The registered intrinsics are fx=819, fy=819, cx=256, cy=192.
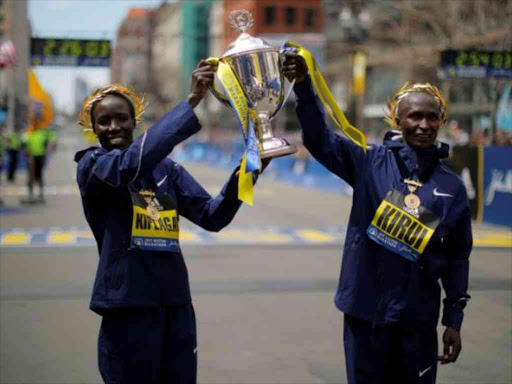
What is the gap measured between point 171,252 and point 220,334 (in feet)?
12.0

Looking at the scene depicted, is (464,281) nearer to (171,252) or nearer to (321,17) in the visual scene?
(171,252)

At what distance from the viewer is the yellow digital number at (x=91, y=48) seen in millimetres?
24812

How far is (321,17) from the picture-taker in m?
78.0

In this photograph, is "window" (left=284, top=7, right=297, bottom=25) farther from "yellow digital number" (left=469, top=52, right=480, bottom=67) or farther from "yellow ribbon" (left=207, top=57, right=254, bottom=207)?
"yellow ribbon" (left=207, top=57, right=254, bottom=207)

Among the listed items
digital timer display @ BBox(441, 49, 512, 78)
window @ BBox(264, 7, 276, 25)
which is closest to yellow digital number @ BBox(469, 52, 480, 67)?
digital timer display @ BBox(441, 49, 512, 78)

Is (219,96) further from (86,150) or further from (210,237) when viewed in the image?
(210,237)

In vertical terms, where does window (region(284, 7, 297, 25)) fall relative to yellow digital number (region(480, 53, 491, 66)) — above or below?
above

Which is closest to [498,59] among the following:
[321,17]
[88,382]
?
[88,382]

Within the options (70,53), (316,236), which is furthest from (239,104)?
(70,53)

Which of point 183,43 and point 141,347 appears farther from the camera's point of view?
point 183,43

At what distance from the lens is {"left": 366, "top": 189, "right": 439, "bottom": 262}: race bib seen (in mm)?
3371

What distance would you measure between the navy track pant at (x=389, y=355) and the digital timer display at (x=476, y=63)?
17.0 m

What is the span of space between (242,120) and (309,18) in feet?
266

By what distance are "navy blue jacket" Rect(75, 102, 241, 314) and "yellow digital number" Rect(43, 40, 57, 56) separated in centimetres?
2234
